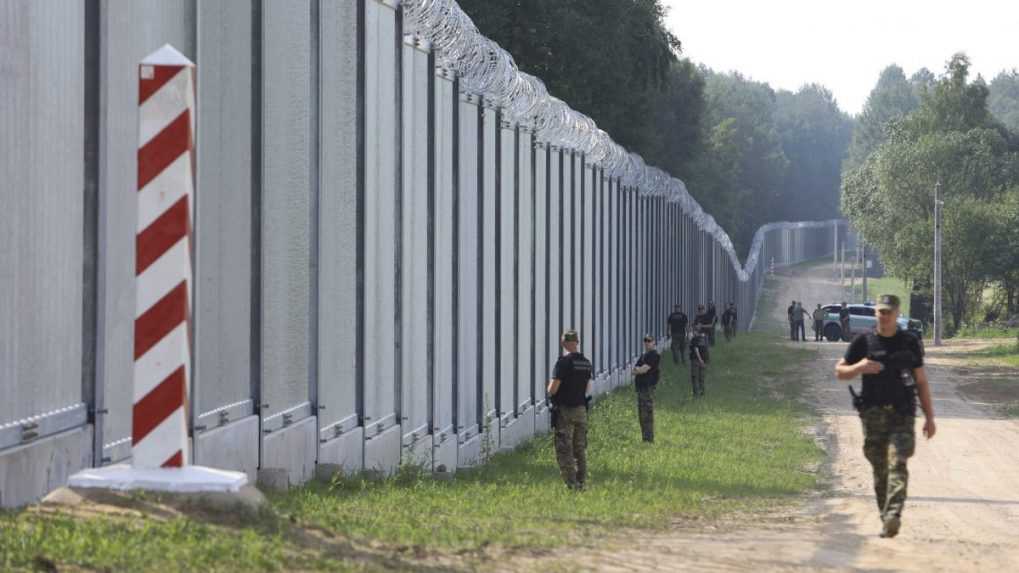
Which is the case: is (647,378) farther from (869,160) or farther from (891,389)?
(869,160)

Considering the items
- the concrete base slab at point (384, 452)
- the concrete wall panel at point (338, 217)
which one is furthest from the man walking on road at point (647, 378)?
the concrete wall panel at point (338, 217)

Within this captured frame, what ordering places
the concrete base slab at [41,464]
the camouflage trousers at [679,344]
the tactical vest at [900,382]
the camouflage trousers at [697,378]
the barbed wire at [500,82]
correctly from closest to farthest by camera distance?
the concrete base slab at [41,464] → the tactical vest at [900,382] → the barbed wire at [500,82] → the camouflage trousers at [697,378] → the camouflage trousers at [679,344]

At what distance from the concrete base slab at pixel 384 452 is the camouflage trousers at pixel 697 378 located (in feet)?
59.2

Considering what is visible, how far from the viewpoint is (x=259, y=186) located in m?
12.5

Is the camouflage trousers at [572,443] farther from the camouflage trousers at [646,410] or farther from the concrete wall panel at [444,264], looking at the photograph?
the camouflage trousers at [646,410]

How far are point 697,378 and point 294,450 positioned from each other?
72.3 ft

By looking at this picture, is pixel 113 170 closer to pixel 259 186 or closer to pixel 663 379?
pixel 259 186

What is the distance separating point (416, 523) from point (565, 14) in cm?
4066

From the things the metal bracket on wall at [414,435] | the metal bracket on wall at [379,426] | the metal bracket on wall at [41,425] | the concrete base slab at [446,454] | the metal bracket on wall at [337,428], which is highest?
the metal bracket on wall at [41,425]

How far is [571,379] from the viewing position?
16562mm

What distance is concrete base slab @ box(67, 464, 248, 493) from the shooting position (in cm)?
816

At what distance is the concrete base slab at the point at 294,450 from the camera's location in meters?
12.7

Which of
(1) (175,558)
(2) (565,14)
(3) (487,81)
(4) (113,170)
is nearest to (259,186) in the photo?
(4) (113,170)

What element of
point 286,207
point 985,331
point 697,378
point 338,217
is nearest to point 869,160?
point 985,331
